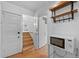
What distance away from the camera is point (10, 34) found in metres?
4.12

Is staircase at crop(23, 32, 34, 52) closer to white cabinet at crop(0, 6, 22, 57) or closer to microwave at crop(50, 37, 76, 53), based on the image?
white cabinet at crop(0, 6, 22, 57)

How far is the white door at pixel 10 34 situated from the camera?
12.6ft

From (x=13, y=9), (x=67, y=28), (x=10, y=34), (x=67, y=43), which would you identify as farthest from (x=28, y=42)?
(x=67, y=43)

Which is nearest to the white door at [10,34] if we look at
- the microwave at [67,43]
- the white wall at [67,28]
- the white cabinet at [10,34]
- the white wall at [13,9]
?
the white cabinet at [10,34]

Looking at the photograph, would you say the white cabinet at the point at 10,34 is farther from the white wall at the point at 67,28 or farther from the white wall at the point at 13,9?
the white wall at the point at 67,28

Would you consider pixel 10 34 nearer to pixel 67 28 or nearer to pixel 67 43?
pixel 67 28

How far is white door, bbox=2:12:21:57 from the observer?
3838 millimetres

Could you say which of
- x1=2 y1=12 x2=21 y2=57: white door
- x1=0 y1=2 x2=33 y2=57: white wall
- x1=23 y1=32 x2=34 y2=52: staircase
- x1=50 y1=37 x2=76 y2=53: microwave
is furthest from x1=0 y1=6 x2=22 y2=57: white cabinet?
x1=50 y1=37 x2=76 y2=53: microwave

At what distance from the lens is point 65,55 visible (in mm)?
2271

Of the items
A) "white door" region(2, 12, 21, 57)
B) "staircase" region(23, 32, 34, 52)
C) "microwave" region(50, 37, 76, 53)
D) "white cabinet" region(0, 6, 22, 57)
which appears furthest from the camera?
"staircase" region(23, 32, 34, 52)

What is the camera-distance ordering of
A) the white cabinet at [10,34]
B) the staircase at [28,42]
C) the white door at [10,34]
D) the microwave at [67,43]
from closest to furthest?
the microwave at [67,43], the white cabinet at [10,34], the white door at [10,34], the staircase at [28,42]

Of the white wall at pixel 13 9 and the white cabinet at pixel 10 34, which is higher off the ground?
the white wall at pixel 13 9

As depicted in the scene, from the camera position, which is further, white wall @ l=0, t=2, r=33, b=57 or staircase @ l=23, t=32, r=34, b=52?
staircase @ l=23, t=32, r=34, b=52

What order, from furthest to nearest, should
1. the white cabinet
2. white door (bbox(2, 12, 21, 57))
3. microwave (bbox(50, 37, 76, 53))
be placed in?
white door (bbox(2, 12, 21, 57)) → the white cabinet → microwave (bbox(50, 37, 76, 53))
